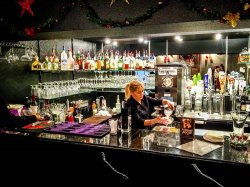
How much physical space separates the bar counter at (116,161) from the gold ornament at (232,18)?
54.2 inches

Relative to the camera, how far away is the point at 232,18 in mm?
2850

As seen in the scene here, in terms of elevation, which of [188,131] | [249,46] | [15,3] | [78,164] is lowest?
[78,164]

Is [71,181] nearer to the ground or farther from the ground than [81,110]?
nearer to the ground

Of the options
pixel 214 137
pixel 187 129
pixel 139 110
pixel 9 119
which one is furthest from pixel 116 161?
pixel 9 119

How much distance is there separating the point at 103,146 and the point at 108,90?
3.79 m

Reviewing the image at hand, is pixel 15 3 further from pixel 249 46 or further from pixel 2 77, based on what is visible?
pixel 249 46

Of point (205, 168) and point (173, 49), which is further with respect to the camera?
point (173, 49)

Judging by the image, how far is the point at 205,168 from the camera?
6.88ft

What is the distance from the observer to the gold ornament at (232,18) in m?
2.84

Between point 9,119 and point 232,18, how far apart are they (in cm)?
301

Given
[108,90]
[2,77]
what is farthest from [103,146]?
[108,90]

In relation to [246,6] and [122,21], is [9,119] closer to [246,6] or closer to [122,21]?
[122,21]

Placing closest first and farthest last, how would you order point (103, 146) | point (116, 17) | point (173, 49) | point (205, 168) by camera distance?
point (205, 168) < point (103, 146) < point (116, 17) < point (173, 49)

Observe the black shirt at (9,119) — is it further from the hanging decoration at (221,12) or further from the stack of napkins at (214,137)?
the hanging decoration at (221,12)
